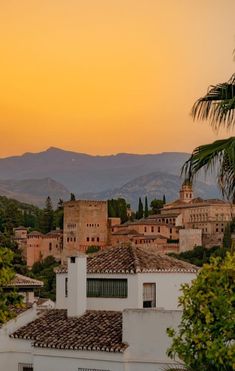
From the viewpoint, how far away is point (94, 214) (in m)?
151

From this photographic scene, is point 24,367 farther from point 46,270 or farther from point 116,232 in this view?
point 116,232

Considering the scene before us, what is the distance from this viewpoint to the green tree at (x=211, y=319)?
37.5ft

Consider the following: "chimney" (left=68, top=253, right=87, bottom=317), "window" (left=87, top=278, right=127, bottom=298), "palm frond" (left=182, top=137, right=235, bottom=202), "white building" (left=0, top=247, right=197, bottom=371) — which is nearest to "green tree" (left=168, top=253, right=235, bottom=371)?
"palm frond" (left=182, top=137, right=235, bottom=202)

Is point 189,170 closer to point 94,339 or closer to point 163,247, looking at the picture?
point 94,339

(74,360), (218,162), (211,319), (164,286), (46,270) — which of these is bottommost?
(46,270)

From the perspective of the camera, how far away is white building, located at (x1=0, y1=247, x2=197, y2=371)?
21.0 meters

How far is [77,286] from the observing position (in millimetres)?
24453

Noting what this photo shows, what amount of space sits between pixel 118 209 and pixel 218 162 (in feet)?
520

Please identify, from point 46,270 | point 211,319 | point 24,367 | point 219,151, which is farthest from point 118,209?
point 219,151

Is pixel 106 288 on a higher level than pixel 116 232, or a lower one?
lower

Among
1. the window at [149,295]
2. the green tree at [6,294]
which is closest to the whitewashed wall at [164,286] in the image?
the window at [149,295]

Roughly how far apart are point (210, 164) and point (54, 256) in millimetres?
146648

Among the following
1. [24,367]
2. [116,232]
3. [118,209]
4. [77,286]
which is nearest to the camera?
[24,367]

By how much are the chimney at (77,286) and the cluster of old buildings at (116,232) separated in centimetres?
11534
